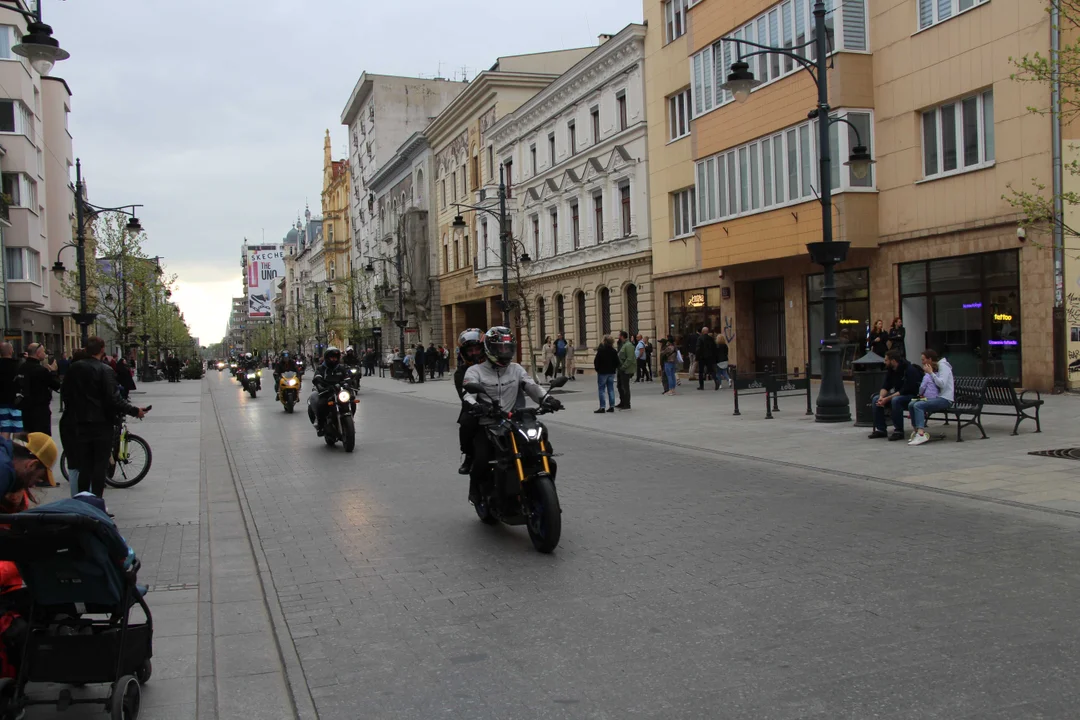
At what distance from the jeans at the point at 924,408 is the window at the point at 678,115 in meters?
19.6

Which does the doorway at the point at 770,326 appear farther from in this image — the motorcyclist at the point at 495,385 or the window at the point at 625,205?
the motorcyclist at the point at 495,385

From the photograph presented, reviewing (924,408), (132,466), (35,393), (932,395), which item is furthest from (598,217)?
(132,466)

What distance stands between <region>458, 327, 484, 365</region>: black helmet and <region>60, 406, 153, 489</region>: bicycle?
480 cm

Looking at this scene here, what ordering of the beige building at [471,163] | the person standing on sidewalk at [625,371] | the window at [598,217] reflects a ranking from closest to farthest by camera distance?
the person standing on sidewalk at [625,371], the window at [598,217], the beige building at [471,163]

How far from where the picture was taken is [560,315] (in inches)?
1638

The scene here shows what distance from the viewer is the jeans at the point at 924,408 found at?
12.4 metres

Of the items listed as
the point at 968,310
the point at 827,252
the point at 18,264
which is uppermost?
the point at 18,264

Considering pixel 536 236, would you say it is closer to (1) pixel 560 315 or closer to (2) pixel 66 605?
(1) pixel 560 315

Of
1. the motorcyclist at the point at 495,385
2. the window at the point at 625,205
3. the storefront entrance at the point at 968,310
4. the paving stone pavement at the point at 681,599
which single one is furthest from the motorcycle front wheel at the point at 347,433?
the window at the point at 625,205

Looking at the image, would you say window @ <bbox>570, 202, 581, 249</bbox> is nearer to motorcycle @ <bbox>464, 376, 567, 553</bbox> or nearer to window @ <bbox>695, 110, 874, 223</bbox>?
window @ <bbox>695, 110, 874, 223</bbox>

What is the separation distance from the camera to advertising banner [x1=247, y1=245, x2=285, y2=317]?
139625 mm

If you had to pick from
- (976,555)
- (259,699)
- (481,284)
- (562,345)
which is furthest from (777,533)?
(481,284)

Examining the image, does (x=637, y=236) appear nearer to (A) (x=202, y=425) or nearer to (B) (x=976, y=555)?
(A) (x=202, y=425)

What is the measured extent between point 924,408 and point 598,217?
25.7 meters
